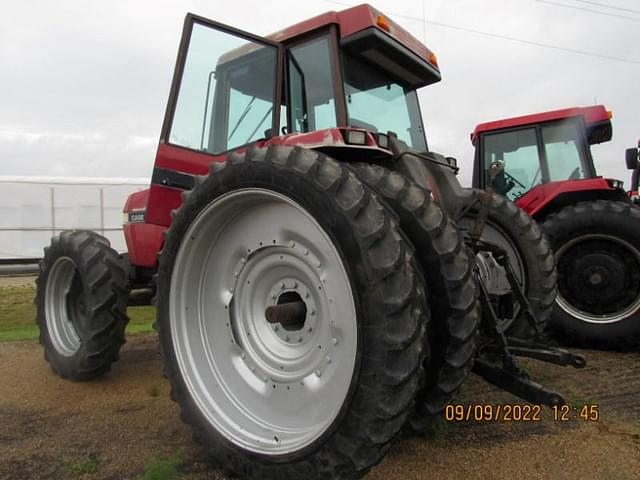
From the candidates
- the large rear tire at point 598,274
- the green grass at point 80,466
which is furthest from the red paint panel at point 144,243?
the large rear tire at point 598,274

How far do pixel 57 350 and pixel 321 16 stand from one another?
3.02 m

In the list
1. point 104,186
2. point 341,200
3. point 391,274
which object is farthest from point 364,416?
point 104,186

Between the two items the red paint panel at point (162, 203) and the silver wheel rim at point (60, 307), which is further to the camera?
the silver wheel rim at point (60, 307)

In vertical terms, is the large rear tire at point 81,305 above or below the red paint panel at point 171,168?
below

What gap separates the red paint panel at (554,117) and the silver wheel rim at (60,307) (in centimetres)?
473

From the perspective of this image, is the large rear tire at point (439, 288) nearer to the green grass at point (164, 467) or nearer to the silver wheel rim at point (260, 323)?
the silver wheel rim at point (260, 323)

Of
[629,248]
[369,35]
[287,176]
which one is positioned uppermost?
[369,35]

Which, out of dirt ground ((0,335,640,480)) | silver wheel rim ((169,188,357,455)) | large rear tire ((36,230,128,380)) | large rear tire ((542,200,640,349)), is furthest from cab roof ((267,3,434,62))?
large rear tire ((542,200,640,349))

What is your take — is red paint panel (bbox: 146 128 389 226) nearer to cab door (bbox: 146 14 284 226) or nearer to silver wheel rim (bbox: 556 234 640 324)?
cab door (bbox: 146 14 284 226)

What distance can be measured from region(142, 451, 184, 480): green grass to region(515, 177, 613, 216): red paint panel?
13.9 ft

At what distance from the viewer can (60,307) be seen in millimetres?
3875

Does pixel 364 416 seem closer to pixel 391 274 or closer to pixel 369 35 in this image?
pixel 391 274

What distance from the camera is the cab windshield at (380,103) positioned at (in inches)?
112

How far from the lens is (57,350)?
368 cm
